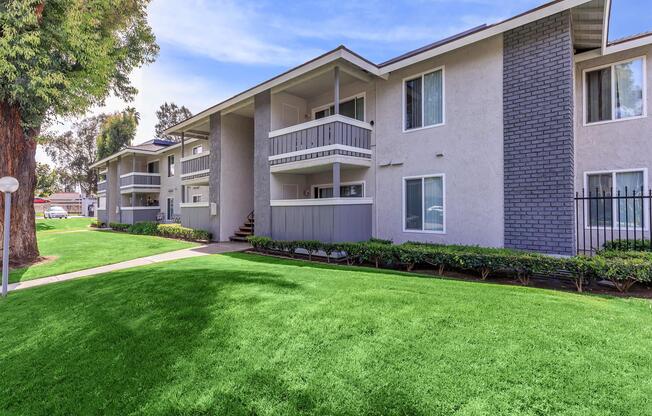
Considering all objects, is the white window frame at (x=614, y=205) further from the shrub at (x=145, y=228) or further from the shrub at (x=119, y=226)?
the shrub at (x=119, y=226)

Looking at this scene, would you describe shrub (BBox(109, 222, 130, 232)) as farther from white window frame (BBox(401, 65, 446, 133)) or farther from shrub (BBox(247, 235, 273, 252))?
white window frame (BBox(401, 65, 446, 133))

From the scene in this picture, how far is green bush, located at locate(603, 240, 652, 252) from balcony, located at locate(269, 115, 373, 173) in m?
7.43

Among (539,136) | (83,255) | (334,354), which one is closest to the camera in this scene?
(334,354)

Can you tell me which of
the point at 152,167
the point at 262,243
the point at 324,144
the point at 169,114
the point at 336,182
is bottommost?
the point at 262,243

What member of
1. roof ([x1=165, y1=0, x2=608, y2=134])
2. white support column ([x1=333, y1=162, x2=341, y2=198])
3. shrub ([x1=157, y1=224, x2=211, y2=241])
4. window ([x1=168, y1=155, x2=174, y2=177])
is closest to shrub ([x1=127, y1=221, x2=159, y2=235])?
shrub ([x1=157, y1=224, x2=211, y2=241])

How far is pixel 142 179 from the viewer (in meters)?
25.7

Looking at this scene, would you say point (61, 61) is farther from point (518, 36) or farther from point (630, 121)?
point (630, 121)

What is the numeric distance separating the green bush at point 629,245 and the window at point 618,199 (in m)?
0.47

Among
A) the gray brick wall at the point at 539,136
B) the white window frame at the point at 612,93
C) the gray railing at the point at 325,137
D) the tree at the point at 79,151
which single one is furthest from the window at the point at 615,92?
the tree at the point at 79,151

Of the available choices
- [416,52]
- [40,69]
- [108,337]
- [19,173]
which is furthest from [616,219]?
[19,173]

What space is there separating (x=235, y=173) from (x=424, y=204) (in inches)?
408

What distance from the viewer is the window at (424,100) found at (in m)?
10.1

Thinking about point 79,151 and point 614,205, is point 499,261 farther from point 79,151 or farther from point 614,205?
point 79,151

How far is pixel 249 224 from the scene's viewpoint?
1666 centimetres
